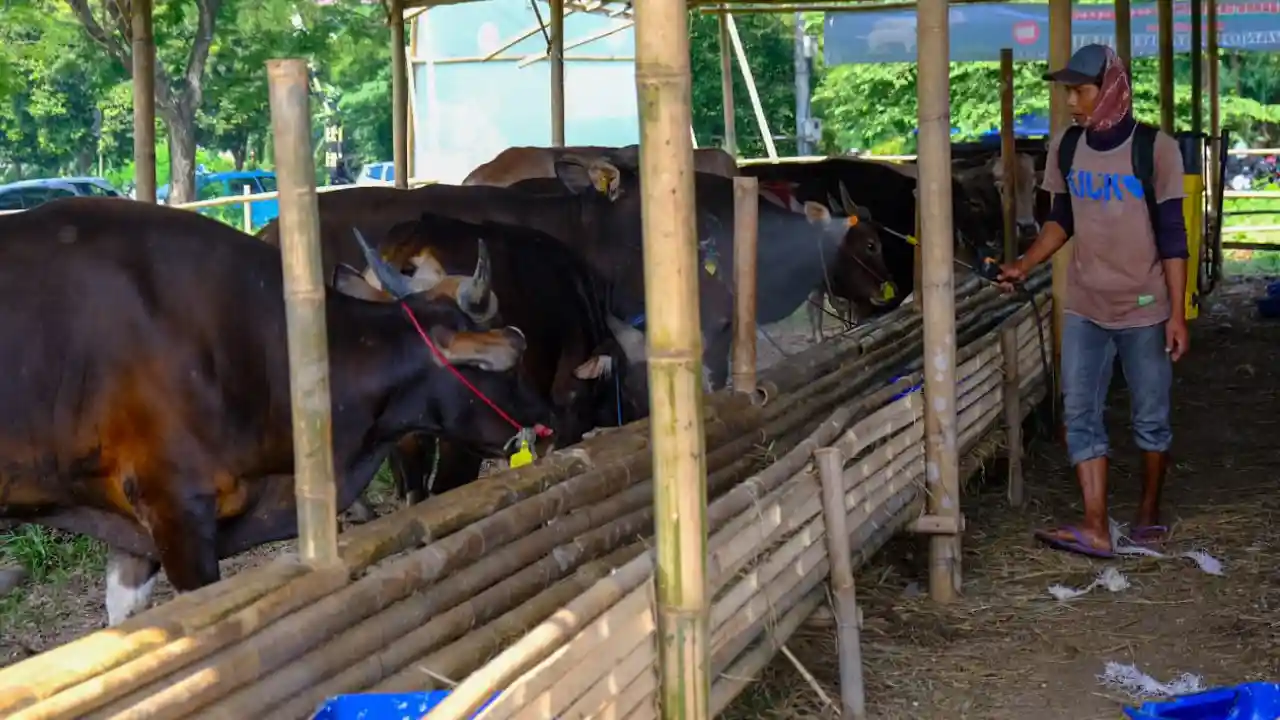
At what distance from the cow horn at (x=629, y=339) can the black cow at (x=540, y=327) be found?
0.05ft

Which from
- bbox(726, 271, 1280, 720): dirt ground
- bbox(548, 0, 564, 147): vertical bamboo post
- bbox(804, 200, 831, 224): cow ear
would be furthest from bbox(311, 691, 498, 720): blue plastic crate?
bbox(548, 0, 564, 147): vertical bamboo post

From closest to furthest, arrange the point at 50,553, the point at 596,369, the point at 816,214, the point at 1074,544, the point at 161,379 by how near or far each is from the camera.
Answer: the point at 161,379 → the point at 1074,544 → the point at 50,553 → the point at 596,369 → the point at 816,214

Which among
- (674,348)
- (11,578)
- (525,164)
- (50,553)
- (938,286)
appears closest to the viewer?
(674,348)

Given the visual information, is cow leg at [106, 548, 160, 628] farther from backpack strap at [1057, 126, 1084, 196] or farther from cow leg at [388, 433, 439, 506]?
backpack strap at [1057, 126, 1084, 196]

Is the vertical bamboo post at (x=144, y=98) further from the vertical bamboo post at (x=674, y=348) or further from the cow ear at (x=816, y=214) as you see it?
the vertical bamboo post at (x=674, y=348)

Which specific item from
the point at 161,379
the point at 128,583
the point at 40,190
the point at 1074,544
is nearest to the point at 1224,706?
the point at 1074,544

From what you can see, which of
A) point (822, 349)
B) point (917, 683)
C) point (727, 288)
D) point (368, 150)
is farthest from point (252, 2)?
point (917, 683)

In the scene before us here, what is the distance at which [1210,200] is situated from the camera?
1423 cm

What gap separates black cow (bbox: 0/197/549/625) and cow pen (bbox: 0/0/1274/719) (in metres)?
0.86

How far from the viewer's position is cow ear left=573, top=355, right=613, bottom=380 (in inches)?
253

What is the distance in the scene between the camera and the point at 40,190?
A: 70.7 feet

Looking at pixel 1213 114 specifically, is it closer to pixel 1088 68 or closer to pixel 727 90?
pixel 727 90

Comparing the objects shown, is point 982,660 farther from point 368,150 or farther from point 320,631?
point 368,150

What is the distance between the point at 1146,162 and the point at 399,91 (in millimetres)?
7406
